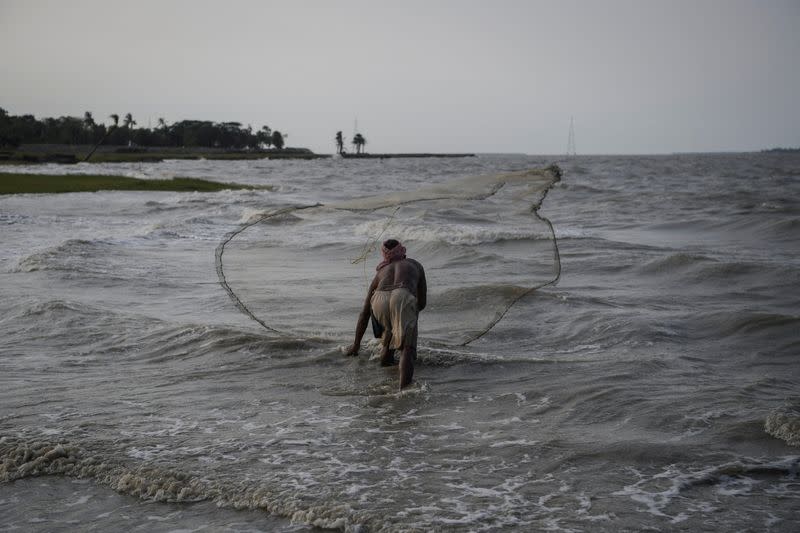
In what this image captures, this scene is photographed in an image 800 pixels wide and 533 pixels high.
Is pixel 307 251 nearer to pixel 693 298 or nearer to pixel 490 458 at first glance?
pixel 693 298

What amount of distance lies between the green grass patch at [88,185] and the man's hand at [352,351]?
25969 millimetres

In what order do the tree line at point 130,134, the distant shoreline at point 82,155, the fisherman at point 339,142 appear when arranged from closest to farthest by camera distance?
1. the distant shoreline at point 82,155
2. the tree line at point 130,134
3. the fisherman at point 339,142

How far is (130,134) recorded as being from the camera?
13075cm

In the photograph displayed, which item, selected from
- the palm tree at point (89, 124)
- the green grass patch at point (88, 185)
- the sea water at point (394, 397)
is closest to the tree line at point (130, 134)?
the palm tree at point (89, 124)

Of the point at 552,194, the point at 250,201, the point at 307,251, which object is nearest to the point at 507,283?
the point at 307,251

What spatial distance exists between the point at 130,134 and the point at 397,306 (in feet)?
442

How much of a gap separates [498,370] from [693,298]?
5.00 m

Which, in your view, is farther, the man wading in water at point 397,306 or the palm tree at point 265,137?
the palm tree at point 265,137

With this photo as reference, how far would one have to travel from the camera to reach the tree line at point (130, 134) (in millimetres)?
109788

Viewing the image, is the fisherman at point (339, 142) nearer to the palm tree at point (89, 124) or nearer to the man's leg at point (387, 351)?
the palm tree at point (89, 124)

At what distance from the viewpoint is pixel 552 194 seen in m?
34.8

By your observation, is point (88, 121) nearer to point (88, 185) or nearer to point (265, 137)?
point (265, 137)

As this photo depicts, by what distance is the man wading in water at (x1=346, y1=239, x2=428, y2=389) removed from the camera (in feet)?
21.2

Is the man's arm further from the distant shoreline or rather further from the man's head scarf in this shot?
the distant shoreline
